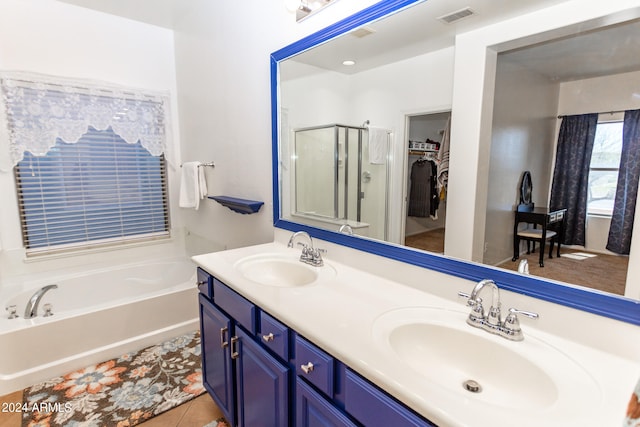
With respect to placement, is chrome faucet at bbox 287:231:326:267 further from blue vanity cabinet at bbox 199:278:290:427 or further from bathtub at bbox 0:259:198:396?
bathtub at bbox 0:259:198:396

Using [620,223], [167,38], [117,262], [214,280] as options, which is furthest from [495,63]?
[117,262]

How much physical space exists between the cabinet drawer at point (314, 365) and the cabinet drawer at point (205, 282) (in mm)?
763

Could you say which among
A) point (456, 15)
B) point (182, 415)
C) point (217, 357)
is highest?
point (456, 15)

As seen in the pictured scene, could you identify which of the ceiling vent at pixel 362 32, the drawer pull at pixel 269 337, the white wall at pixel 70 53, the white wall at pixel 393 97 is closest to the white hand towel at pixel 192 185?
the white wall at pixel 70 53

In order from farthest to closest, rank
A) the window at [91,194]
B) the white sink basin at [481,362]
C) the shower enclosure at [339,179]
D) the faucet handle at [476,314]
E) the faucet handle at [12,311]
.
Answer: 1. the window at [91,194]
2. the faucet handle at [12,311]
3. the shower enclosure at [339,179]
4. the faucet handle at [476,314]
5. the white sink basin at [481,362]

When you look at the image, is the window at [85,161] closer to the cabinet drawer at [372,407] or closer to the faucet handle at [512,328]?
the cabinet drawer at [372,407]

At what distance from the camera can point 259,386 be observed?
1.33 metres

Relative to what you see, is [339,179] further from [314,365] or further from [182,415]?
[182,415]

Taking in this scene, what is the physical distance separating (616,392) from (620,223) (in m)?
0.48

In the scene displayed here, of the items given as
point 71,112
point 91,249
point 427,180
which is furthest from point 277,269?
point 71,112

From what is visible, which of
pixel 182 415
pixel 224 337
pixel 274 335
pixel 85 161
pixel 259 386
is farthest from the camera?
pixel 85 161

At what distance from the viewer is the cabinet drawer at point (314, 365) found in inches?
38.0

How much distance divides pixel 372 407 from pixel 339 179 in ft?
4.05

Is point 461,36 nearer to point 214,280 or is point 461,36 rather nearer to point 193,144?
point 214,280
